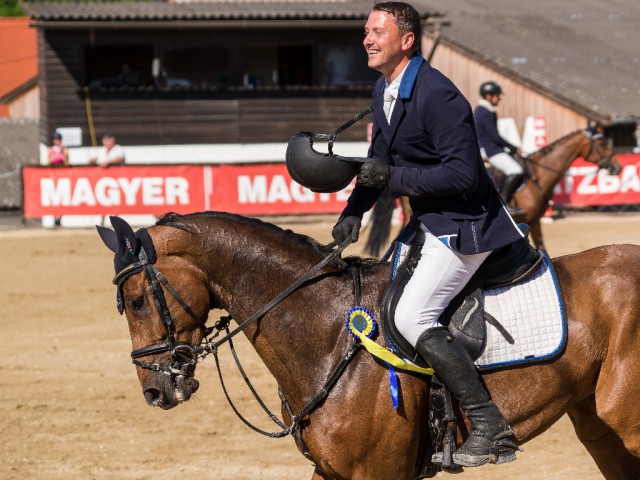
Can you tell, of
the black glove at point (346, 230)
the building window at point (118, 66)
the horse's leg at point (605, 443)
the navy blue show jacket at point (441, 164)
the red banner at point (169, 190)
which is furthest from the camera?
the building window at point (118, 66)

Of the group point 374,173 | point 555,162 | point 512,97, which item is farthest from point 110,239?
point 512,97

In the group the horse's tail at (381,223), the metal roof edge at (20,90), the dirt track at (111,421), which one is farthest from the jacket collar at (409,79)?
the metal roof edge at (20,90)

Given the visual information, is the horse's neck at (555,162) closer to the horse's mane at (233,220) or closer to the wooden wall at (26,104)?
the horse's mane at (233,220)

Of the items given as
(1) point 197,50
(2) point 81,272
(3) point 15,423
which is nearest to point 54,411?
(3) point 15,423

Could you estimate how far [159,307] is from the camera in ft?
15.0

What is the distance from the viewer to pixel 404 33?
176 inches

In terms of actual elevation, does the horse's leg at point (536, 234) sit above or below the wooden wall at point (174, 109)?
below

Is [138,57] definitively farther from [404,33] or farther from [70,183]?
[404,33]

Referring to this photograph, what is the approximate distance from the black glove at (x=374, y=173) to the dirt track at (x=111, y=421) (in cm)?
303

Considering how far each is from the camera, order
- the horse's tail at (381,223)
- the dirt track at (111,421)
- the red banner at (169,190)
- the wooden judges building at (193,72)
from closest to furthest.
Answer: the dirt track at (111,421), the horse's tail at (381,223), the red banner at (169,190), the wooden judges building at (193,72)

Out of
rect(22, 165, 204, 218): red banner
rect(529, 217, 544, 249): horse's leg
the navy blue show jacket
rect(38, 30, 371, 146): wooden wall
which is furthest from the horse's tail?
rect(38, 30, 371, 146): wooden wall

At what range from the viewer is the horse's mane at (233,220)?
4.70 meters

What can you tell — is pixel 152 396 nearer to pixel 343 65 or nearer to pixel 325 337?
pixel 325 337

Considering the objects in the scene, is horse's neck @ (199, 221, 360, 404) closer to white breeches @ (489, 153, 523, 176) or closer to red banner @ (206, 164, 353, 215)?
white breeches @ (489, 153, 523, 176)
